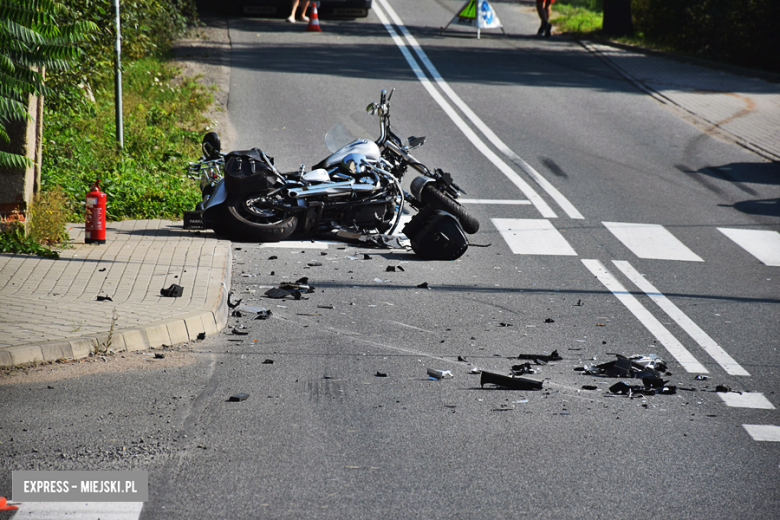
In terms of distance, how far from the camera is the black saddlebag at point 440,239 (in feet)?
28.9

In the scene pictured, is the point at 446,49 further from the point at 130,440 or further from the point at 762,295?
the point at 130,440

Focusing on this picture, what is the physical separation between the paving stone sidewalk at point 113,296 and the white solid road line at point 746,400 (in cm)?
369

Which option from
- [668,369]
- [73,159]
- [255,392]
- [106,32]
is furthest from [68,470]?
[106,32]

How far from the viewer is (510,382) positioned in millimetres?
5387

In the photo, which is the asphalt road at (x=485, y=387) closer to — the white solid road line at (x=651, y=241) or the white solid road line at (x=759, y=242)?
the white solid road line at (x=651, y=241)

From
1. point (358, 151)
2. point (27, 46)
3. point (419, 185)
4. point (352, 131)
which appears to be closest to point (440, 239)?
point (419, 185)

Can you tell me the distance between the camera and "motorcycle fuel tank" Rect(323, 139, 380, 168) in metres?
9.52

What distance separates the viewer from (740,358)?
20.4ft

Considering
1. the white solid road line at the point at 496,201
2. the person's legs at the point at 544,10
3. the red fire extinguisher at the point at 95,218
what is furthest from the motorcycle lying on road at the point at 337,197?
the person's legs at the point at 544,10

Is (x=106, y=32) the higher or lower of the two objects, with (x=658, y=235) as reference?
higher

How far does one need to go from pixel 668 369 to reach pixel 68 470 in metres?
4.05

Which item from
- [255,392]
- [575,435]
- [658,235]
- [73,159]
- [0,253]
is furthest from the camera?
[73,159]

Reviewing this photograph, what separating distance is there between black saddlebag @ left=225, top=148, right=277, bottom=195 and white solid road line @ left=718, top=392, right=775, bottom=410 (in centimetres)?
519

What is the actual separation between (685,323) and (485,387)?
2.55 metres
